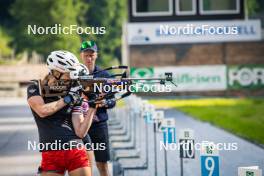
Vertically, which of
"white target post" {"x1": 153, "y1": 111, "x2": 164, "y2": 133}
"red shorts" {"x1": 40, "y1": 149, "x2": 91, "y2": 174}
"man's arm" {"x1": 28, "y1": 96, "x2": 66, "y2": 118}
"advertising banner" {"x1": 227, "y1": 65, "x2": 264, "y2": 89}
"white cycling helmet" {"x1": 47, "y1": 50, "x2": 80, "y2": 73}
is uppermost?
"advertising banner" {"x1": 227, "y1": 65, "x2": 264, "y2": 89}

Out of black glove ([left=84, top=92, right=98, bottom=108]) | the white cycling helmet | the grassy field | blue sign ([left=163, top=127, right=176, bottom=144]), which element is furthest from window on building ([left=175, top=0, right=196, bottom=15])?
the white cycling helmet

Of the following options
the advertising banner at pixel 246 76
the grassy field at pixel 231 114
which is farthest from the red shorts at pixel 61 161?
the advertising banner at pixel 246 76

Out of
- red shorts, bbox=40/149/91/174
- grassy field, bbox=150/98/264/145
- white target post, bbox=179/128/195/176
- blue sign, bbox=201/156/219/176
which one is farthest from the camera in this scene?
grassy field, bbox=150/98/264/145

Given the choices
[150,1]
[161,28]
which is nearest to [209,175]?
[161,28]

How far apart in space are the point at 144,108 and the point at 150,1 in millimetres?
25733

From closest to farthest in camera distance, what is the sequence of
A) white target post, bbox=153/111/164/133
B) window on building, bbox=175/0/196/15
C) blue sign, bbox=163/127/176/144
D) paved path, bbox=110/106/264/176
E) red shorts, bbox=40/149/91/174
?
red shorts, bbox=40/149/91/174 < blue sign, bbox=163/127/176/144 < paved path, bbox=110/106/264/176 < white target post, bbox=153/111/164/133 < window on building, bbox=175/0/196/15

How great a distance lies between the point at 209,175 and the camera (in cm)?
859

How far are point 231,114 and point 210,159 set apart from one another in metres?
19.7

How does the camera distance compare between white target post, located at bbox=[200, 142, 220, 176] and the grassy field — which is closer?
white target post, located at bbox=[200, 142, 220, 176]

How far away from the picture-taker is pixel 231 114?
91.8 ft

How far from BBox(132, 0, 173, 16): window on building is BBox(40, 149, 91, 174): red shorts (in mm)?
33400

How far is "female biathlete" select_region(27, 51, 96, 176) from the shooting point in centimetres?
736

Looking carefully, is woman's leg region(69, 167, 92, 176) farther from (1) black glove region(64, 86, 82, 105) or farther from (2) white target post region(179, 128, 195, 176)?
(2) white target post region(179, 128, 195, 176)

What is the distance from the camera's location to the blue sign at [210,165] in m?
8.38
